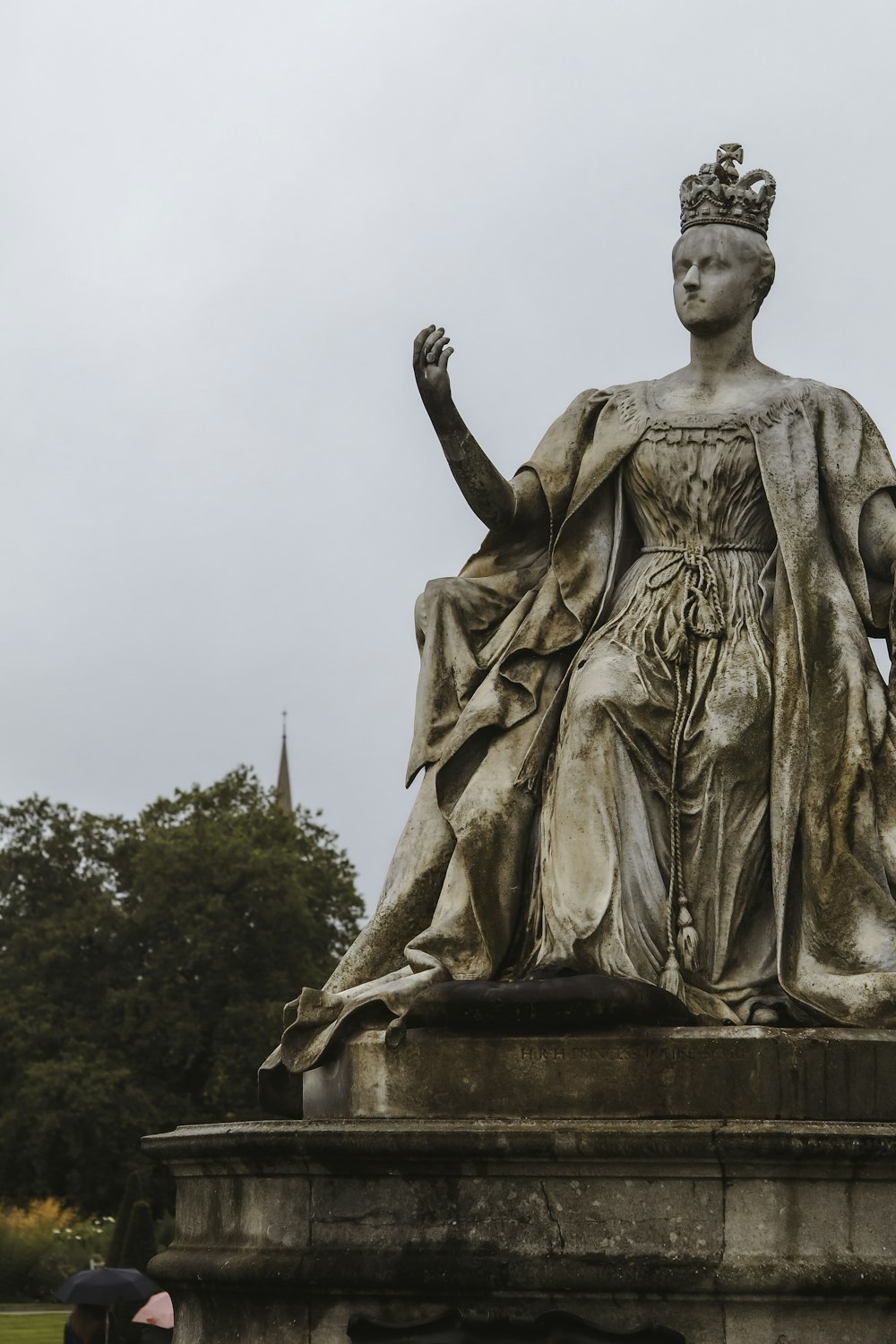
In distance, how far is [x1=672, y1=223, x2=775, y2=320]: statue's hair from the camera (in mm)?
7832

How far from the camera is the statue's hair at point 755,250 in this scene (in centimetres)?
783

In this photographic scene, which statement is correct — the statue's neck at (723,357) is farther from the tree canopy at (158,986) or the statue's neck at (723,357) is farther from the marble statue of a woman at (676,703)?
the tree canopy at (158,986)

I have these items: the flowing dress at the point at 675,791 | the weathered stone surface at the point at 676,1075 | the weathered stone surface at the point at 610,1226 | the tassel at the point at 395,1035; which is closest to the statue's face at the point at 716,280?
the flowing dress at the point at 675,791

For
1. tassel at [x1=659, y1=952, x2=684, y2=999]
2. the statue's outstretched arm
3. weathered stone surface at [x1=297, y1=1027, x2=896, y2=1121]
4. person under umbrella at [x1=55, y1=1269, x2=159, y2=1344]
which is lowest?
person under umbrella at [x1=55, y1=1269, x2=159, y2=1344]

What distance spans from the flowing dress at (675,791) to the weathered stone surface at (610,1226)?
76 cm

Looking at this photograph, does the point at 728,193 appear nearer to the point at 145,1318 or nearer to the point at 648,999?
the point at 648,999

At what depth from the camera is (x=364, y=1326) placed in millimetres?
6141

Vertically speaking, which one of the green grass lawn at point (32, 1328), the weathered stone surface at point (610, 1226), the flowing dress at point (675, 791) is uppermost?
the flowing dress at point (675, 791)

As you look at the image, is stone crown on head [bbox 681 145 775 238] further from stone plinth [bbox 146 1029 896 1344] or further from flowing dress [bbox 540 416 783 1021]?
stone plinth [bbox 146 1029 896 1344]

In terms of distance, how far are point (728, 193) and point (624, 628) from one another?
5.26ft

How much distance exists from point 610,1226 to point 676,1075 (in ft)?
1.59

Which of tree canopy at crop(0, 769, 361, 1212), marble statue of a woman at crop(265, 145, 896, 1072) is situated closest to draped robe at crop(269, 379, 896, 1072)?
marble statue of a woman at crop(265, 145, 896, 1072)

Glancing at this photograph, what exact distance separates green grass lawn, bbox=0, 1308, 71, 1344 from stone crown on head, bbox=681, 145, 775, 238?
646 inches

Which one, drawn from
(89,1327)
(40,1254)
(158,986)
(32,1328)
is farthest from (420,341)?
(158,986)
